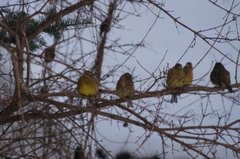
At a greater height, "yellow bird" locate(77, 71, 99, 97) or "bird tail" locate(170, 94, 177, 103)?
"yellow bird" locate(77, 71, 99, 97)

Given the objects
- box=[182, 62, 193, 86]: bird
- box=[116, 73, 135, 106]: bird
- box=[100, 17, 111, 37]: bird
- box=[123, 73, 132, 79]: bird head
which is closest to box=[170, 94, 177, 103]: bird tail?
box=[116, 73, 135, 106]: bird

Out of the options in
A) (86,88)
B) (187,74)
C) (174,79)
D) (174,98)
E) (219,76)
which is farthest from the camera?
(219,76)

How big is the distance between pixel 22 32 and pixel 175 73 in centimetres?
187

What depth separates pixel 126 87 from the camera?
3.86m

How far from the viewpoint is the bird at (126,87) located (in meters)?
3.74

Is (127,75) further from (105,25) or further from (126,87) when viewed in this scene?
(105,25)

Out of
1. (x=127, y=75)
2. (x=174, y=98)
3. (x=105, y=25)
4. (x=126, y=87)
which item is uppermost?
(x=105, y=25)

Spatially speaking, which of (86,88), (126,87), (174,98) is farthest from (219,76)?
(86,88)

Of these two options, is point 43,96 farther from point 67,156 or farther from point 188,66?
point 188,66

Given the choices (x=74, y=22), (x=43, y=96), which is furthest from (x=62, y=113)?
(x=74, y=22)

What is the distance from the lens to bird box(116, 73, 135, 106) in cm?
374

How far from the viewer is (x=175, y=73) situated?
427 cm

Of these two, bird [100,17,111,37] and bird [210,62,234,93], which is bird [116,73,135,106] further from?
bird [210,62,234,93]

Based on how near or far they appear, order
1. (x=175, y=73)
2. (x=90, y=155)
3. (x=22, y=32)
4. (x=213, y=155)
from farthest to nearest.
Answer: (x=175, y=73), (x=90, y=155), (x=213, y=155), (x=22, y=32)
